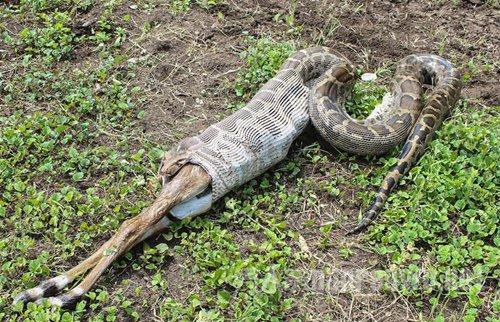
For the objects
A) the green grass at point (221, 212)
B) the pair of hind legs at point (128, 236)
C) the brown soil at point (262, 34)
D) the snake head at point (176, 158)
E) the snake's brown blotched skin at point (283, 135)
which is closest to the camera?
the pair of hind legs at point (128, 236)

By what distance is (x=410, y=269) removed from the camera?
16.4 feet

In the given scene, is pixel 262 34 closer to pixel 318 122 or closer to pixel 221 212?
pixel 318 122

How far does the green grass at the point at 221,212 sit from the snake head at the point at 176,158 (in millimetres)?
195

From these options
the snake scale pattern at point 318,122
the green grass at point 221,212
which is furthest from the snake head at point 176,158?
the green grass at point 221,212

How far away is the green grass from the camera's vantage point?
4777 millimetres

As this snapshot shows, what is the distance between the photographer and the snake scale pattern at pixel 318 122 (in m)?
5.43

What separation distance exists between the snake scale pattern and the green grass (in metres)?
0.15

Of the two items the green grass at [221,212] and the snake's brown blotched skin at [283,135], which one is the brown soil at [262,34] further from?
the snake's brown blotched skin at [283,135]

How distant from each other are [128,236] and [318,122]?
2.16 m

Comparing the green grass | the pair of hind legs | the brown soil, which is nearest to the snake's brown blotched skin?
the pair of hind legs

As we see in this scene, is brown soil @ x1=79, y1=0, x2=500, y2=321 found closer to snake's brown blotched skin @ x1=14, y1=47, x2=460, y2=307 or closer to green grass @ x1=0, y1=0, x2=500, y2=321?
green grass @ x1=0, y1=0, x2=500, y2=321

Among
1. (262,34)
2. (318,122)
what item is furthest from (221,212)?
(262,34)

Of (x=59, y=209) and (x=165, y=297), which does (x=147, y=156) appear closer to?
(x=59, y=209)

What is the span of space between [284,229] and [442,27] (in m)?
3.61
